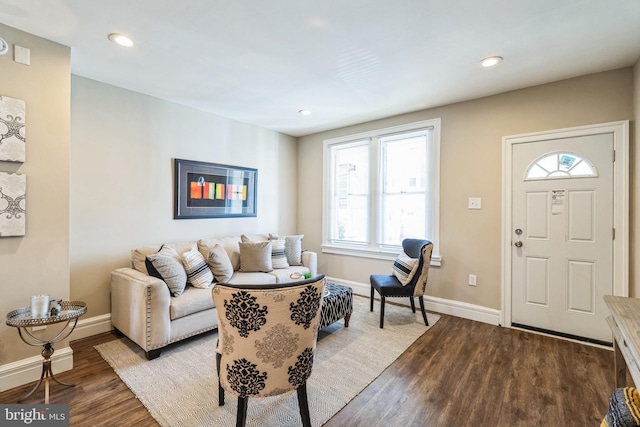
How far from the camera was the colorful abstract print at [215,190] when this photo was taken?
12.1ft

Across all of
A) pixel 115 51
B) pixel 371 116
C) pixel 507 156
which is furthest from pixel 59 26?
pixel 507 156

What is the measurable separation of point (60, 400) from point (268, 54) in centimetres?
291

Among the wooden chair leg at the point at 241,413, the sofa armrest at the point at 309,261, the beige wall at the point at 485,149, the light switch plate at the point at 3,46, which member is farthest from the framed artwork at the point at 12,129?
the beige wall at the point at 485,149

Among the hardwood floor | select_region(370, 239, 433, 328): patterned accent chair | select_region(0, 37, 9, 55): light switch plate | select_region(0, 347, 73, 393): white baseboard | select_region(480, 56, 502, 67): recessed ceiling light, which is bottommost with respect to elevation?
the hardwood floor

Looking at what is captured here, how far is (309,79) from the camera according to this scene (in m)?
2.89

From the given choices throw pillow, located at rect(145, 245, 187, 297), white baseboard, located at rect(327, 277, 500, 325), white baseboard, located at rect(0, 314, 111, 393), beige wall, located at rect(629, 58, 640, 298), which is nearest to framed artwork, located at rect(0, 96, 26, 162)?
throw pillow, located at rect(145, 245, 187, 297)

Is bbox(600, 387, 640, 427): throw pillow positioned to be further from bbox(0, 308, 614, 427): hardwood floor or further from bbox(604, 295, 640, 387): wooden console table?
bbox(0, 308, 614, 427): hardwood floor

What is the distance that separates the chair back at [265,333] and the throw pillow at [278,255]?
2.16 meters

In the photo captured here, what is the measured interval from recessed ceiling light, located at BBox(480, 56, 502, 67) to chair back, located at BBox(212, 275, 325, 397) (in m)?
2.39

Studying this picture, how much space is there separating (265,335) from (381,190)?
3136mm

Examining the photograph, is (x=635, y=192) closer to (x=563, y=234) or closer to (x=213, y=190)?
(x=563, y=234)

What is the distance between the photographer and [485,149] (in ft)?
10.9

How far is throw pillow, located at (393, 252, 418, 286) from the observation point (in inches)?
124

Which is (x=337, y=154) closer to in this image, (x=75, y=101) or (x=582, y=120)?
(x=582, y=120)
